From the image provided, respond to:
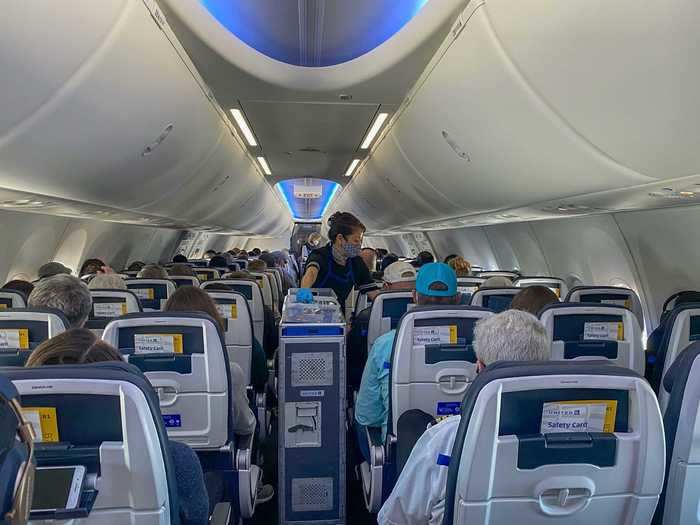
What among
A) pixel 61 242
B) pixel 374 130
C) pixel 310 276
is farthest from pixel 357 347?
pixel 61 242

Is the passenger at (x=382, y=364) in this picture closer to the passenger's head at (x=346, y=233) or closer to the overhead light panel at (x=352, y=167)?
the passenger's head at (x=346, y=233)

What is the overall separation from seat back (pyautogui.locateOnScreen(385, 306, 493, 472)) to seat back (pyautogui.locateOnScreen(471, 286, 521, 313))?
73.5 inches

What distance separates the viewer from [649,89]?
8.84 feet

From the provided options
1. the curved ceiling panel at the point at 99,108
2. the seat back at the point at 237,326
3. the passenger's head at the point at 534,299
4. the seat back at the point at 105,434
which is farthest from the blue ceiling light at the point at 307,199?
the seat back at the point at 105,434

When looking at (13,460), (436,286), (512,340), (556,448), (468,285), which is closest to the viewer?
(13,460)

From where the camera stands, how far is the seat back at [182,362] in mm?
2984

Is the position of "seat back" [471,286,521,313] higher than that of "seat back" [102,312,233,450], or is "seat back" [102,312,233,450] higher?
"seat back" [471,286,521,313]

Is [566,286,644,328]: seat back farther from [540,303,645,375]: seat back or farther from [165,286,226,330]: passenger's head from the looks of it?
[165,286,226,330]: passenger's head

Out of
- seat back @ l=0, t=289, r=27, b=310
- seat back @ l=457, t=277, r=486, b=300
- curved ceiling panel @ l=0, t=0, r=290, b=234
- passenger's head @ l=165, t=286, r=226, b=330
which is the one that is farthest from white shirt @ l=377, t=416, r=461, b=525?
seat back @ l=457, t=277, r=486, b=300

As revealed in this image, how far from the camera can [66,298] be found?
359 cm

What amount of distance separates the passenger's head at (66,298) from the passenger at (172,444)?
5.03 ft

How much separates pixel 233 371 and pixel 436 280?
1.37 m

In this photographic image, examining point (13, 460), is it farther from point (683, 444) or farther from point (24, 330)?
point (24, 330)

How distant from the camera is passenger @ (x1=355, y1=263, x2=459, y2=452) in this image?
135 inches
